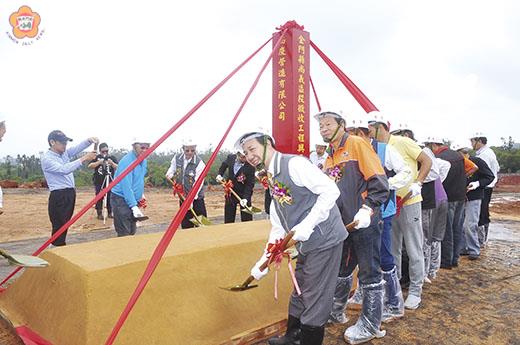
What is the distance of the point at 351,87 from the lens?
4.60 metres

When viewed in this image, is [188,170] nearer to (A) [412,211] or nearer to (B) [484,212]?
(A) [412,211]

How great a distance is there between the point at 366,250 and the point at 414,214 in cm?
109

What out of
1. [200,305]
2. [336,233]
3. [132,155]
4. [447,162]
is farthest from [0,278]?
[447,162]

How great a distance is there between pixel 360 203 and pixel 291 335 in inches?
46.2

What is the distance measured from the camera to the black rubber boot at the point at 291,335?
291cm

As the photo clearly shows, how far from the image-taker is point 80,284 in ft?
8.40

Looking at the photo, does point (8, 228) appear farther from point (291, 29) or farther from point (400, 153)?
point (400, 153)

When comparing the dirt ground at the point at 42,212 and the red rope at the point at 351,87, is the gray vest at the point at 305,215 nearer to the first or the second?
the red rope at the point at 351,87

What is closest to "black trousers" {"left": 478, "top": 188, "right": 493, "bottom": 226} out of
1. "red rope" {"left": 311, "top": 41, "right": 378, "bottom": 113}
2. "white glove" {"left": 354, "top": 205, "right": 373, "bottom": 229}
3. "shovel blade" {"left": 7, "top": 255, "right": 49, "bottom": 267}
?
"red rope" {"left": 311, "top": 41, "right": 378, "bottom": 113}

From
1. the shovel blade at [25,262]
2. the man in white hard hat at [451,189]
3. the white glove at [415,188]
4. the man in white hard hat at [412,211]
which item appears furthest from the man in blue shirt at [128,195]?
the man in white hard hat at [451,189]

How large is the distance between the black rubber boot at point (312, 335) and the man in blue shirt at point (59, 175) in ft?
10.7

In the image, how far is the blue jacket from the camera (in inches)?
179

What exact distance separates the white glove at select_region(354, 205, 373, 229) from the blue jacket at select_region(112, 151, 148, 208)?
2859mm

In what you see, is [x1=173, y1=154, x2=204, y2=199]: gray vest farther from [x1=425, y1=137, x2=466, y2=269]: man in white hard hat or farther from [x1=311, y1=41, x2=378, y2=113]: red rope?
[x1=425, y1=137, x2=466, y2=269]: man in white hard hat
